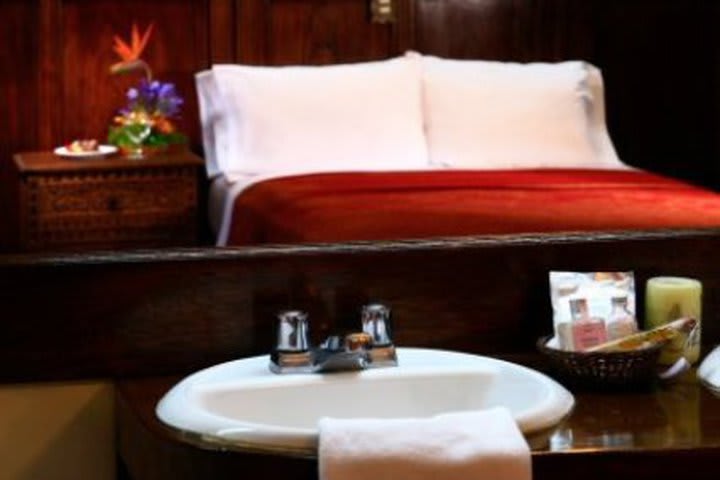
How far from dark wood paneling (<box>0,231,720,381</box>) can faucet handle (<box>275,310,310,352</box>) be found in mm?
72

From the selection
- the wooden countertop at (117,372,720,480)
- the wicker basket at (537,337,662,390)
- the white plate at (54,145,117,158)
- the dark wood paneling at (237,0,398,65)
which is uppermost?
the dark wood paneling at (237,0,398,65)

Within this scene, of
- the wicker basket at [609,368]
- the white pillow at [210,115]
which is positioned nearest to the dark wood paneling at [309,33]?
the white pillow at [210,115]

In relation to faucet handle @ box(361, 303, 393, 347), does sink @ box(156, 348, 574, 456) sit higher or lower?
lower

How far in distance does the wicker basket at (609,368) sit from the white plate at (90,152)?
887 millimetres

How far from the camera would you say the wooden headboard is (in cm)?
217

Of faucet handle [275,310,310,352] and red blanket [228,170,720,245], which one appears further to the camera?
red blanket [228,170,720,245]

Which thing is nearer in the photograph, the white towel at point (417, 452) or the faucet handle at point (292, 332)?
the white towel at point (417, 452)

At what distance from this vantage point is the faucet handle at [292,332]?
1.72m

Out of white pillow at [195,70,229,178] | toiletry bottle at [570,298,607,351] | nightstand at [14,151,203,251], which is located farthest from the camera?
white pillow at [195,70,229,178]

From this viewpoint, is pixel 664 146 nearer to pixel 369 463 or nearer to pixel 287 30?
pixel 287 30

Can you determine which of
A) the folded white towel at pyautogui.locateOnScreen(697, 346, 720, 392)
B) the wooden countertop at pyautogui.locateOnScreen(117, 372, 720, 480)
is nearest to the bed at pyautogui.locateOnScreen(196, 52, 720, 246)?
the folded white towel at pyautogui.locateOnScreen(697, 346, 720, 392)

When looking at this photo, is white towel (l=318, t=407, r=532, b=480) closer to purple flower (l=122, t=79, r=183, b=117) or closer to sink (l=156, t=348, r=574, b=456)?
sink (l=156, t=348, r=574, b=456)

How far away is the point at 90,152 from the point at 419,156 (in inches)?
23.6

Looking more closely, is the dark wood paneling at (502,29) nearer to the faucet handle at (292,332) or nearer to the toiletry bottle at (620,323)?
the toiletry bottle at (620,323)
